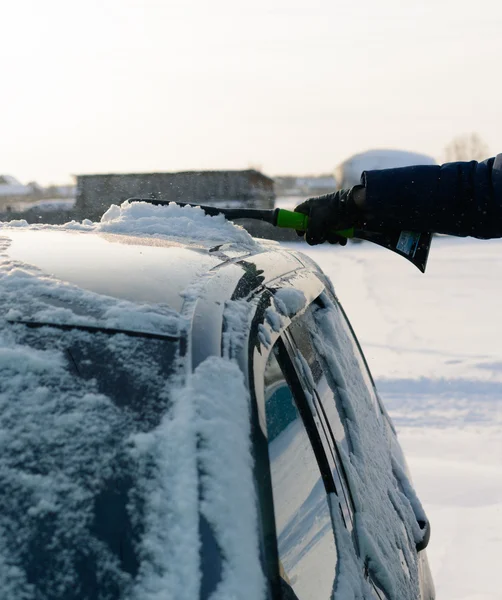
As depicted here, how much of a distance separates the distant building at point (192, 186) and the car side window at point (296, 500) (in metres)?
28.9

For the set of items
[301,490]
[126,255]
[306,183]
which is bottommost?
[306,183]

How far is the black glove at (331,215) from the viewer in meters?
2.81

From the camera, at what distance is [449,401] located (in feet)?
22.7

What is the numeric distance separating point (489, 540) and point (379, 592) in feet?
8.46

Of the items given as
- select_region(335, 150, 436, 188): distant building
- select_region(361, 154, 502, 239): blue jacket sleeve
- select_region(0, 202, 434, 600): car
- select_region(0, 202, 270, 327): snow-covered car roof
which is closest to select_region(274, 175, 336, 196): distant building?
select_region(335, 150, 436, 188): distant building

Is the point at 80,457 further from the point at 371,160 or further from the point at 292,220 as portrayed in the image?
the point at 371,160

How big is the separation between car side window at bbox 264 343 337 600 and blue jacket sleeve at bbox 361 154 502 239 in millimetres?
1399

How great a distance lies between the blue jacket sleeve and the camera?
2643mm

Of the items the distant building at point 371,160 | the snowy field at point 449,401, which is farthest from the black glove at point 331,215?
the distant building at point 371,160

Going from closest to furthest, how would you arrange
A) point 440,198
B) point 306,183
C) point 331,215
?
point 440,198, point 331,215, point 306,183

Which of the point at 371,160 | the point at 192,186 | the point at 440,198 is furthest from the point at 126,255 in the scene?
the point at 371,160

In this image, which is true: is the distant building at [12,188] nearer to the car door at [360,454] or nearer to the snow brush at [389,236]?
the snow brush at [389,236]

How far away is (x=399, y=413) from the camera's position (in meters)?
6.47

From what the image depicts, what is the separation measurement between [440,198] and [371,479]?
1.19 meters
